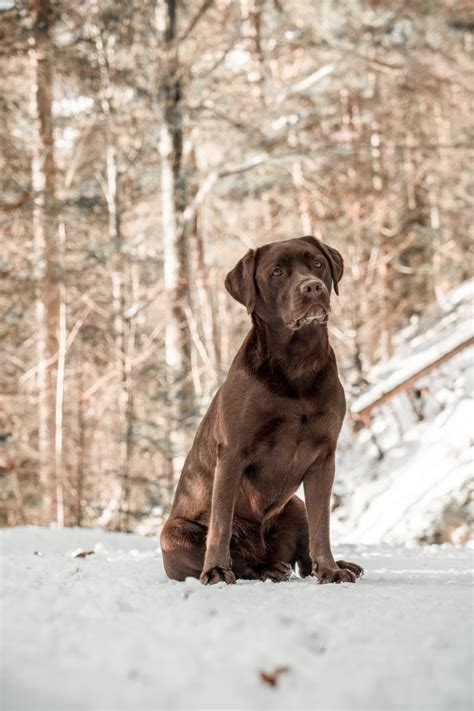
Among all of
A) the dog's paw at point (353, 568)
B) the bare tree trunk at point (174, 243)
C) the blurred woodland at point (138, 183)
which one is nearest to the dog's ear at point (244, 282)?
the dog's paw at point (353, 568)

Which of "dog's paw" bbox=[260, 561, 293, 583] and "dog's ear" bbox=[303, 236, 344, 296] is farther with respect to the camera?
"dog's ear" bbox=[303, 236, 344, 296]

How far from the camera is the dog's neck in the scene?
3564 millimetres

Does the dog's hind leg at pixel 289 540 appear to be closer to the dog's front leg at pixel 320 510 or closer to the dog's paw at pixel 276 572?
the dog's paw at pixel 276 572

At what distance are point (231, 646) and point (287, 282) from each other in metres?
2.07

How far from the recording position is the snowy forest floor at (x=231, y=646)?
5.55 feet

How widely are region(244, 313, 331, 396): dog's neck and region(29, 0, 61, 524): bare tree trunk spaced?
24.7 feet

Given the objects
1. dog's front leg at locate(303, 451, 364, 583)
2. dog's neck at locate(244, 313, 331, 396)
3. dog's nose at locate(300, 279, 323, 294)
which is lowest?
dog's front leg at locate(303, 451, 364, 583)

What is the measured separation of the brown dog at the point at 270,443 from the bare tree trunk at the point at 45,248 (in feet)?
24.3

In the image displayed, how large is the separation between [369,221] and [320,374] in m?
15.4

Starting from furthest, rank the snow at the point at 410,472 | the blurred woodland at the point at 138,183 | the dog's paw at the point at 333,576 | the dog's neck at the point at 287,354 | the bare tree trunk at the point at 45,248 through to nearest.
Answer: the blurred woodland at the point at 138,183 → the bare tree trunk at the point at 45,248 → the snow at the point at 410,472 → the dog's neck at the point at 287,354 → the dog's paw at the point at 333,576

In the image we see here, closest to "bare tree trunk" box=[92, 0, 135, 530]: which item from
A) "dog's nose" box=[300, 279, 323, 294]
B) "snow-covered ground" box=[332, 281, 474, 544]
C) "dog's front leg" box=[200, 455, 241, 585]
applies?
"snow-covered ground" box=[332, 281, 474, 544]

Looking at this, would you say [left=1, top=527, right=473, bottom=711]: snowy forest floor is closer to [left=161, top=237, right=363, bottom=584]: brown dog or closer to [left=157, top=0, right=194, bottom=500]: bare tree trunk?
[left=161, top=237, right=363, bottom=584]: brown dog

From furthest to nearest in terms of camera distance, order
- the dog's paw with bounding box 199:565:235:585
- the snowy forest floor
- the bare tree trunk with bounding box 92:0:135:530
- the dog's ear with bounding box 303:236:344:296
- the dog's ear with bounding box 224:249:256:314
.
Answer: the bare tree trunk with bounding box 92:0:135:530
the dog's ear with bounding box 303:236:344:296
the dog's ear with bounding box 224:249:256:314
the dog's paw with bounding box 199:565:235:585
the snowy forest floor

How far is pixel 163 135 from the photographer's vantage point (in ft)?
41.3
